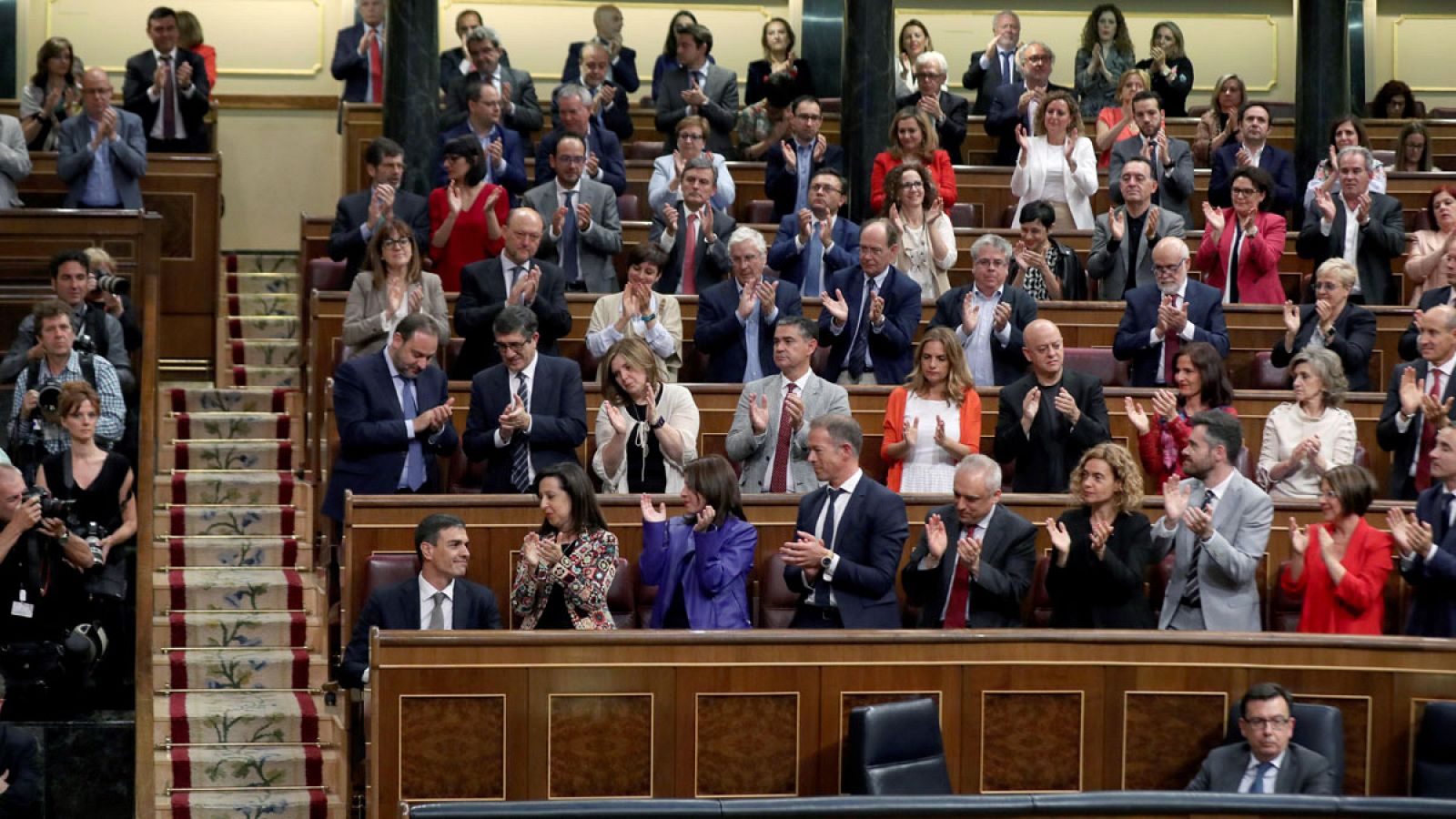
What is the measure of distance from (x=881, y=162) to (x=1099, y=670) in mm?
3548

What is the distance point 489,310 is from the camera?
713 centimetres

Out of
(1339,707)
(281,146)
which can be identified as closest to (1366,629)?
(1339,707)

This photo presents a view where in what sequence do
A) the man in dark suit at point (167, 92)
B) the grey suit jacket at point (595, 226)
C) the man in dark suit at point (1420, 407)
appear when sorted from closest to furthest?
the man in dark suit at point (1420, 407) < the grey suit jacket at point (595, 226) < the man in dark suit at point (167, 92)

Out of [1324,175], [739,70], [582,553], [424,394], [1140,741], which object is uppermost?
[739,70]

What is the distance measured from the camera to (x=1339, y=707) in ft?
18.2

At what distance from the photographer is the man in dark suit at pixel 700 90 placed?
963 centimetres

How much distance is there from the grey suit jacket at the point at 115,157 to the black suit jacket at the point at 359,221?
4.10 ft

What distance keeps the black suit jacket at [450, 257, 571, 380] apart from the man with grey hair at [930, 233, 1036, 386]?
1290 millimetres

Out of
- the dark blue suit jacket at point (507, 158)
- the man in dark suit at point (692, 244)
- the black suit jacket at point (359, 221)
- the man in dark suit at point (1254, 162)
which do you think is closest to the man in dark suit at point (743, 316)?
the man in dark suit at point (692, 244)

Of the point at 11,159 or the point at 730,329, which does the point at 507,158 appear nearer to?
the point at 730,329

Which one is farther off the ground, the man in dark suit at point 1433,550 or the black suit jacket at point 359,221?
the black suit jacket at point 359,221

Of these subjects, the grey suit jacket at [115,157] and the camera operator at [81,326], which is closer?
the camera operator at [81,326]

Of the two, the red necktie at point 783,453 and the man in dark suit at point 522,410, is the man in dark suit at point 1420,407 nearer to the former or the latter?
the red necktie at point 783,453

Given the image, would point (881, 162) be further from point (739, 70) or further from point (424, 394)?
point (739, 70)
